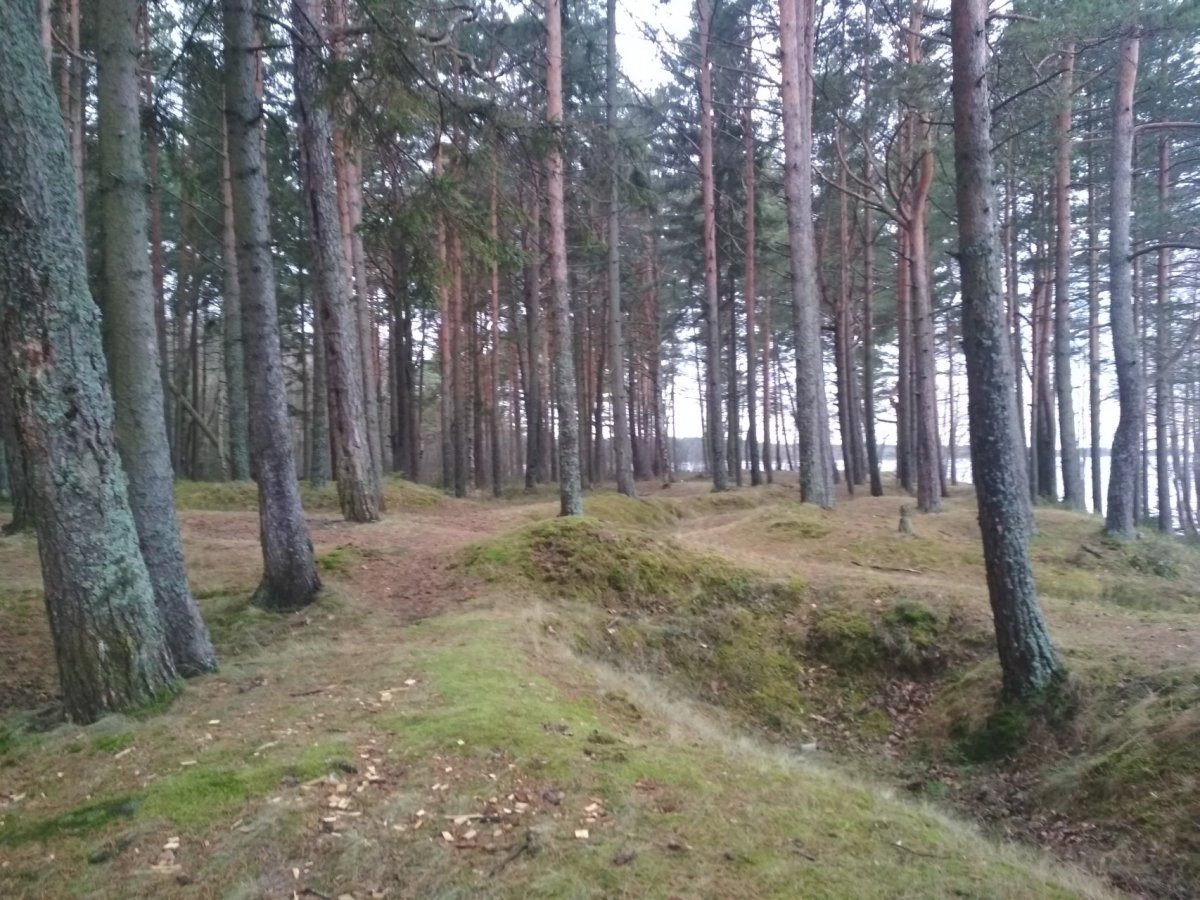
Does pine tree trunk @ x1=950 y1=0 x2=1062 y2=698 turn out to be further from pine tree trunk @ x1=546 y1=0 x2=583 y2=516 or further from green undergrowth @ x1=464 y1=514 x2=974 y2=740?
pine tree trunk @ x1=546 y1=0 x2=583 y2=516

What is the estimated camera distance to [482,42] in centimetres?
1967

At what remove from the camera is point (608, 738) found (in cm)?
492

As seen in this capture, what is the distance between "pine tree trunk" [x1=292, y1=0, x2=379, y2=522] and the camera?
9.17 meters

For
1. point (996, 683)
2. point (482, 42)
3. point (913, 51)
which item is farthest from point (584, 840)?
point (482, 42)

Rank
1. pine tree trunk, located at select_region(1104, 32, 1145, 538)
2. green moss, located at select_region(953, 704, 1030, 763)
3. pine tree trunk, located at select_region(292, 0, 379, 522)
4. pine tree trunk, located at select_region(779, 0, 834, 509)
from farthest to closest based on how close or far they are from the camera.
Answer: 1. pine tree trunk, located at select_region(779, 0, 834, 509)
2. pine tree trunk, located at select_region(1104, 32, 1145, 538)
3. pine tree trunk, located at select_region(292, 0, 379, 522)
4. green moss, located at select_region(953, 704, 1030, 763)

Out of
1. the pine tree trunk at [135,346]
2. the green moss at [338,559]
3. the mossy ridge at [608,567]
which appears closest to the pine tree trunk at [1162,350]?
the mossy ridge at [608,567]

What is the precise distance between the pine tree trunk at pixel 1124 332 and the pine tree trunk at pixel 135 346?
1446 cm

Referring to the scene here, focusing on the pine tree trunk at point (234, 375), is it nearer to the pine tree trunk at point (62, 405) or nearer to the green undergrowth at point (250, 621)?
the green undergrowth at point (250, 621)

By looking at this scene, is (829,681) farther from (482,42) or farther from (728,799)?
(482,42)

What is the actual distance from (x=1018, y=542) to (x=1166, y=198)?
18.7 m

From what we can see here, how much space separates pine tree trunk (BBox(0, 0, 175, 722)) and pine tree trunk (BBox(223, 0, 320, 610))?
95.9 inches

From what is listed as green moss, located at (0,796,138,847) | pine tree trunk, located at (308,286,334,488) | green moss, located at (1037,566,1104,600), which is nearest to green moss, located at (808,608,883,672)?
green moss, located at (1037,566,1104,600)

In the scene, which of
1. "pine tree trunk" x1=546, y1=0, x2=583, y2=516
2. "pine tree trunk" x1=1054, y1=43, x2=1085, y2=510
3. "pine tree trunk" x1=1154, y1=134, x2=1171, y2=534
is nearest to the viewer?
"pine tree trunk" x1=546, y1=0, x2=583, y2=516

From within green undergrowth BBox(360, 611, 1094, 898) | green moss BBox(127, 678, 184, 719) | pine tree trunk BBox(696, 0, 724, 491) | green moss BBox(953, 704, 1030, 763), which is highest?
pine tree trunk BBox(696, 0, 724, 491)
